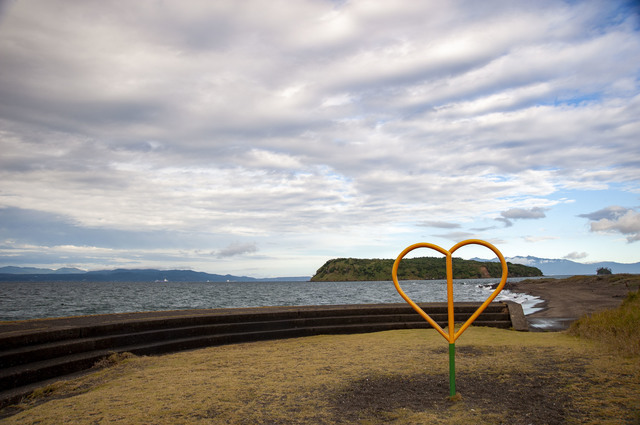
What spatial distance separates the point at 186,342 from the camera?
9.09m

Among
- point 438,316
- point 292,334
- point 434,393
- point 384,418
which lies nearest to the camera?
point 384,418

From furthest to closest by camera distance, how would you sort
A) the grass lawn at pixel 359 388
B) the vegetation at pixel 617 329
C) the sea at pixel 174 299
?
the sea at pixel 174 299, the vegetation at pixel 617 329, the grass lawn at pixel 359 388

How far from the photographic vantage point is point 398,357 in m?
7.34

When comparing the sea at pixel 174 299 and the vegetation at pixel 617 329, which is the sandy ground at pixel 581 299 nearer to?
the sea at pixel 174 299

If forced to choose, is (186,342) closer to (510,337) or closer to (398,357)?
(398,357)

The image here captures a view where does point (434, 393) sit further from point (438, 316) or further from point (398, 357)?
point (438, 316)

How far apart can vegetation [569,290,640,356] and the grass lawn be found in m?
0.23

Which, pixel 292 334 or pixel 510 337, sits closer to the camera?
pixel 510 337

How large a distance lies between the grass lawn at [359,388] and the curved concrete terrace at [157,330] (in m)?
0.58

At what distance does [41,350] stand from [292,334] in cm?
547

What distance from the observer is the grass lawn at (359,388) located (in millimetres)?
4375

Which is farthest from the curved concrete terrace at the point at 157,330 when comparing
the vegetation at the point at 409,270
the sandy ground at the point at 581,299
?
the vegetation at the point at 409,270

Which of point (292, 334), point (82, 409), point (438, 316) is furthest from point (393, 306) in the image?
point (82, 409)

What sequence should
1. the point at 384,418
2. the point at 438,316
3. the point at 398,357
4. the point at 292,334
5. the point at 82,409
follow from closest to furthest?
the point at 384,418
the point at 82,409
the point at 398,357
the point at 292,334
the point at 438,316
